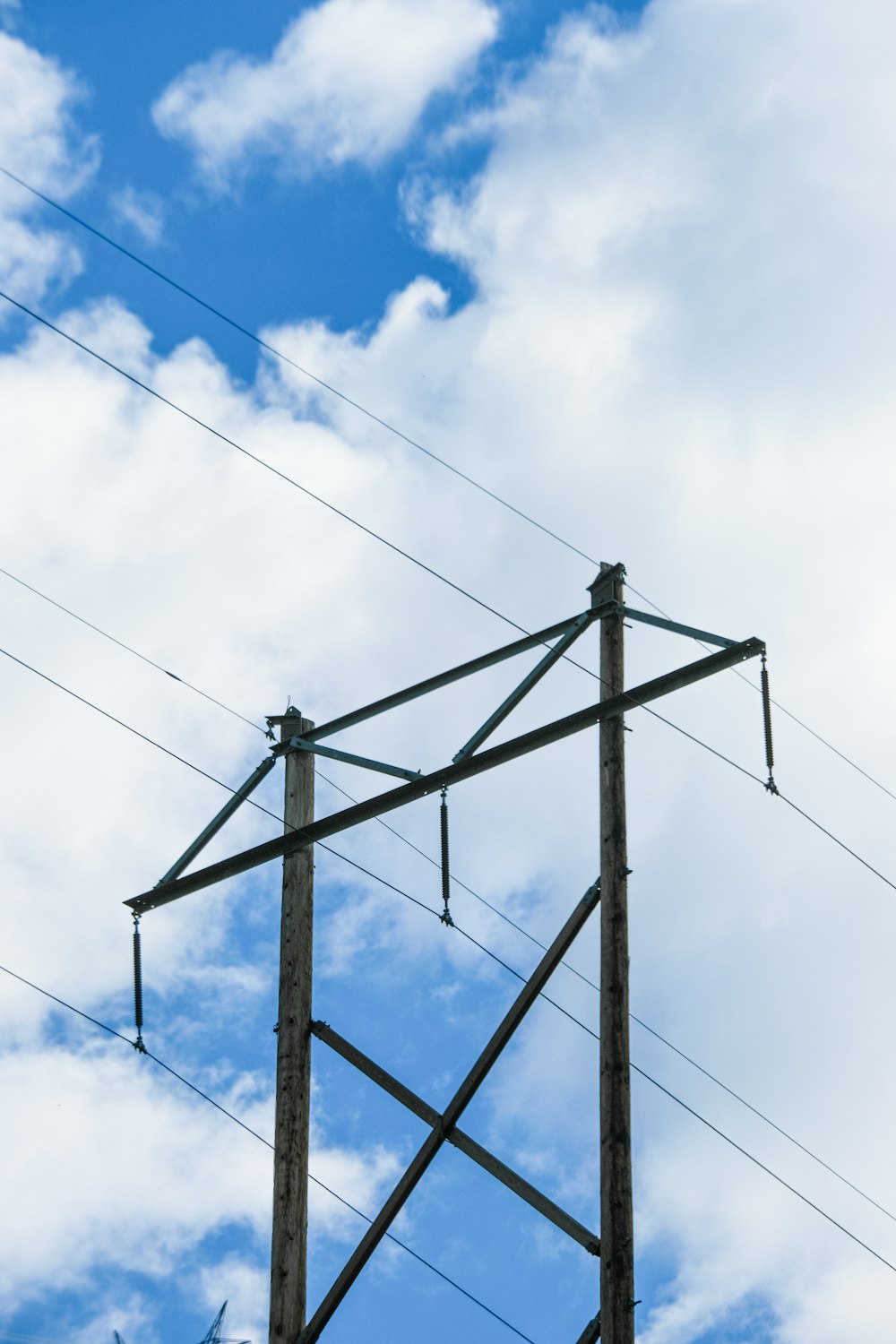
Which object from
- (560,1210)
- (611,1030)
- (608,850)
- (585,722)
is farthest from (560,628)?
(560,1210)

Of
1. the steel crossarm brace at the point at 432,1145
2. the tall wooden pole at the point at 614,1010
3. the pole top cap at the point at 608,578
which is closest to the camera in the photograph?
the tall wooden pole at the point at 614,1010

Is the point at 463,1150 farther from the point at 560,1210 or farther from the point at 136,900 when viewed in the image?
the point at 136,900

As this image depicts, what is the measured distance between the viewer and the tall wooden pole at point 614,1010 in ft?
34.7

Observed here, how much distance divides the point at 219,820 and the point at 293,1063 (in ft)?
A: 6.12

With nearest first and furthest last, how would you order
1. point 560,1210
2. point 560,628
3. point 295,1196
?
point 560,1210 → point 295,1196 → point 560,628

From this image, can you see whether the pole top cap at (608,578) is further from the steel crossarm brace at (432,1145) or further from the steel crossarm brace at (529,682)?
the steel crossarm brace at (432,1145)

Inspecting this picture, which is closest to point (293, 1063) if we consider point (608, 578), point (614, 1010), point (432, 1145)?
point (432, 1145)

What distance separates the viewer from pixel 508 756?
12.2 meters

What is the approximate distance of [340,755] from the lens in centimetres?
1308

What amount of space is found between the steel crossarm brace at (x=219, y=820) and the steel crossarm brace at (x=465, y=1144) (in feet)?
4.92

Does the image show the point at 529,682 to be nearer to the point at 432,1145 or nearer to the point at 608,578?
the point at 608,578

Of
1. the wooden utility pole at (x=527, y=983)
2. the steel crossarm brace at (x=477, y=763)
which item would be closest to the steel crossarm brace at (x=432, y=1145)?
the wooden utility pole at (x=527, y=983)

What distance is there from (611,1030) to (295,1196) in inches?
96.2

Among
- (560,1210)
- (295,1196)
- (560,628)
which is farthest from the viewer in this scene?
(560,628)
